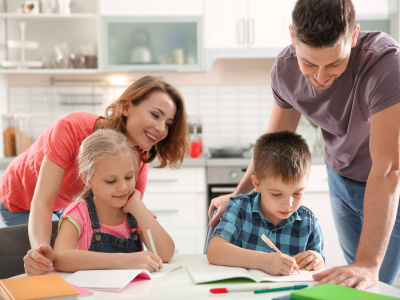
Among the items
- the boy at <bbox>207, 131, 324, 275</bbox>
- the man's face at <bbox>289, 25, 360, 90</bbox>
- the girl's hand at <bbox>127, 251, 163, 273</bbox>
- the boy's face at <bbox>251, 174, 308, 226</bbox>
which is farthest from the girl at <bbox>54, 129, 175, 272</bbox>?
the man's face at <bbox>289, 25, 360, 90</bbox>

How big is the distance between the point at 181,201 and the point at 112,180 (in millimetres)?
1666

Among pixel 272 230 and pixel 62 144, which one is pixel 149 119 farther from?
pixel 272 230

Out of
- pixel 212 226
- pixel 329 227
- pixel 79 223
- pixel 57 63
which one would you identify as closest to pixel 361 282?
pixel 212 226

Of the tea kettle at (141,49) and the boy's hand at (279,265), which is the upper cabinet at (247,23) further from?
the boy's hand at (279,265)

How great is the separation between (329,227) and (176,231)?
1.11 meters

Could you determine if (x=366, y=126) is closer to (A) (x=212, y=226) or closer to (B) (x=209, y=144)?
(A) (x=212, y=226)

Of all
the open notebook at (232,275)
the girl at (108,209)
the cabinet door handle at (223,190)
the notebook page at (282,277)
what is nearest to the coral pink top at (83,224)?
the girl at (108,209)

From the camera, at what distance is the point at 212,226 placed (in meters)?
1.36

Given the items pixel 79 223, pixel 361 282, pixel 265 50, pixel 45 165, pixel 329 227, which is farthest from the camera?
pixel 265 50

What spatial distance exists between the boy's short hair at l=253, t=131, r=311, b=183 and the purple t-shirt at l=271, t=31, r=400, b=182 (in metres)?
0.16

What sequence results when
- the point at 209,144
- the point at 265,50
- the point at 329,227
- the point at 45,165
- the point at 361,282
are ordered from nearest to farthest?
1. the point at 361,282
2. the point at 45,165
3. the point at 329,227
4. the point at 265,50
5. the point at 209,144

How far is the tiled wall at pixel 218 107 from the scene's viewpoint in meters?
3.36

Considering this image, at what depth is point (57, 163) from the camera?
128 centimetres

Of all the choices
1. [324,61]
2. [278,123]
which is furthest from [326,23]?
[278,123]
